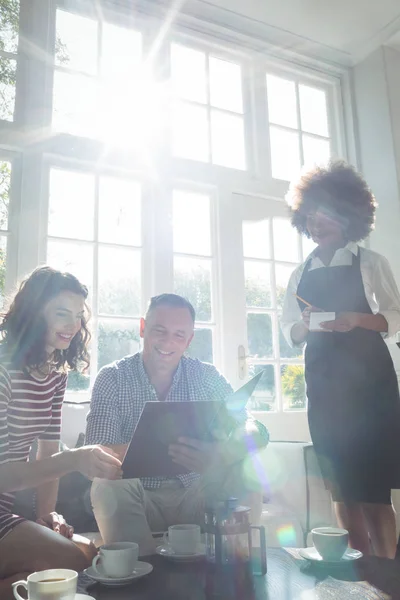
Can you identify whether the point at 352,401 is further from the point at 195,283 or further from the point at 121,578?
the point at 195,283

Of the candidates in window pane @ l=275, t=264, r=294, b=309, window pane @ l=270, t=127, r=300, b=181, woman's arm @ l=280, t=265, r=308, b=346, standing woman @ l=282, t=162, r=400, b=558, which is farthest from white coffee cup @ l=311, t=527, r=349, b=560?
window pane @ l=270, t=127, r=300, b=181

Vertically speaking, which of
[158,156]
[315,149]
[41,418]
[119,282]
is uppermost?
[315,149]

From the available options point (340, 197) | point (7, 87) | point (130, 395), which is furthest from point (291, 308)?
point (7, 87)

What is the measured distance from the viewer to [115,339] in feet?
8.75

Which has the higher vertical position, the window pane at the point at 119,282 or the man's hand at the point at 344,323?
the window pane at the point at 119,282

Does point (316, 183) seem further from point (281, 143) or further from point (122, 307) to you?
point (281, 143)

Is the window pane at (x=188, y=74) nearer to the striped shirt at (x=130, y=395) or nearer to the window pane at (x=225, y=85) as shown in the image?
the window pane at (x=225, y=85)

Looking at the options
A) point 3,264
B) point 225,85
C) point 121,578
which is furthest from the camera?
point 225,85

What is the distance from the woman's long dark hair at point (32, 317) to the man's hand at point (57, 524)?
1.35 ft

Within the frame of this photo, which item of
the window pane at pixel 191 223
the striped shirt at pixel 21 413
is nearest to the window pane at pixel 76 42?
the window pane at pixel 191 223

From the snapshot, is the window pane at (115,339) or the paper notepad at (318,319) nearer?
the paper notepad at (318,319)

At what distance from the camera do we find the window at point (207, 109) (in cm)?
313

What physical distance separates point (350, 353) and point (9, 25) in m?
2.37

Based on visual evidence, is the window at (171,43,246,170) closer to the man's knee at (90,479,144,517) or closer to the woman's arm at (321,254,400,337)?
the woman's arm at (321,254,400,337)
